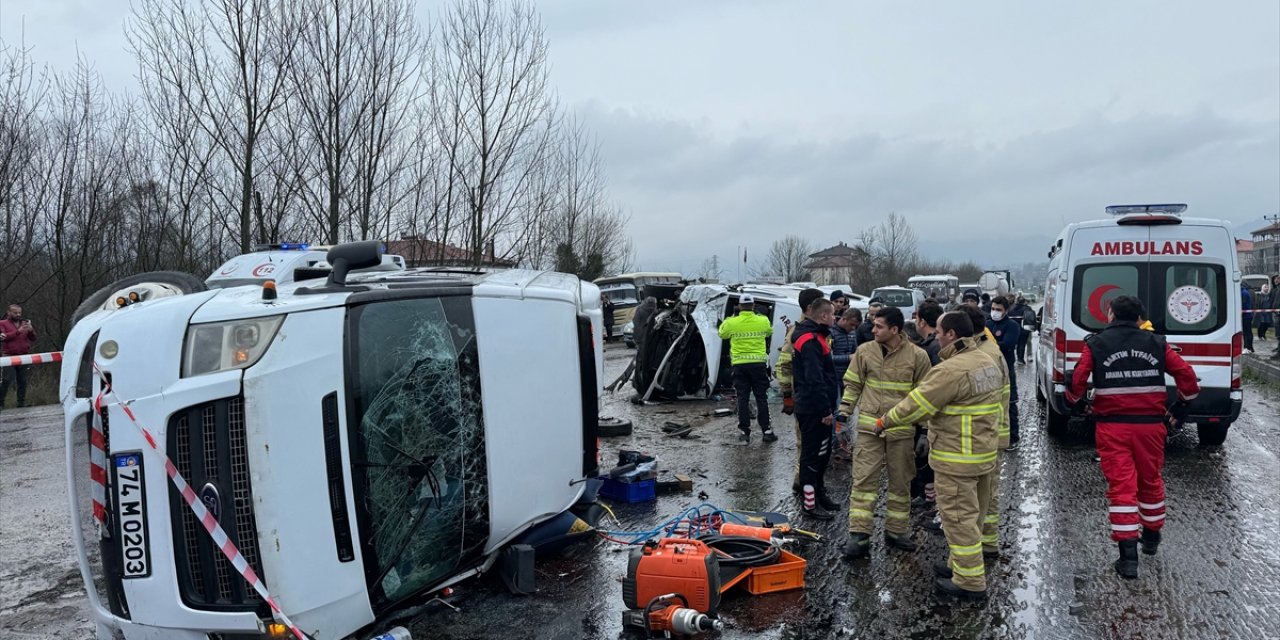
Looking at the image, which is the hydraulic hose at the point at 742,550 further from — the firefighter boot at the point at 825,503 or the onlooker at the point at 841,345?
the onlooker at the point at 841,345

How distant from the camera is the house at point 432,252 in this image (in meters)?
17.9

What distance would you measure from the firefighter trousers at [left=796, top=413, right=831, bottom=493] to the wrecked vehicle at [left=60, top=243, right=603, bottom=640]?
10.8ft

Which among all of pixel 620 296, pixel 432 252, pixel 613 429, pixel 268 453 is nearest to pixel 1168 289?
pixel 613 429

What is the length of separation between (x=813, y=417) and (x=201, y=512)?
4.61 m

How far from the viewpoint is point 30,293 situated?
17.0m

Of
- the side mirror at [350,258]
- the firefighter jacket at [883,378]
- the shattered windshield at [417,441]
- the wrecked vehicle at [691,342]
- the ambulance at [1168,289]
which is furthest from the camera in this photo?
the wrecked vehicle at [691,342]

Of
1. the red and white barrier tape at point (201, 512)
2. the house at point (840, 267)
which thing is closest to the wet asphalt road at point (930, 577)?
the red and white barrier tape at point (201, 512)

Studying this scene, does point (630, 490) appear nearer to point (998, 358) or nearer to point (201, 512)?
point (998, 358)

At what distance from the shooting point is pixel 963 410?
5.00 meters

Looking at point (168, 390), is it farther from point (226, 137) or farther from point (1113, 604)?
point (226, 137)

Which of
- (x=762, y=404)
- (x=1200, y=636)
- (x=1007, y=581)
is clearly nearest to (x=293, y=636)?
(x=1007, y=581)

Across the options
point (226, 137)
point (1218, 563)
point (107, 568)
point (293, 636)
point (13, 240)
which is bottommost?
point (1218, 563)

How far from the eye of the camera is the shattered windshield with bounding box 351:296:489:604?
3.84 metres

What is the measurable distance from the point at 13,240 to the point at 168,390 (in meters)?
16.8
